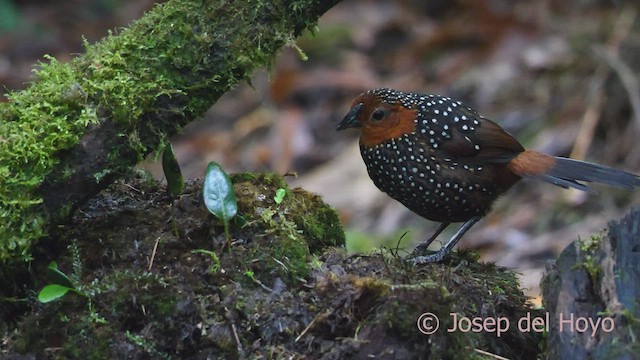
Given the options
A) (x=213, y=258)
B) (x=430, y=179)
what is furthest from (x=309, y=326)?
(x=430, y=179)

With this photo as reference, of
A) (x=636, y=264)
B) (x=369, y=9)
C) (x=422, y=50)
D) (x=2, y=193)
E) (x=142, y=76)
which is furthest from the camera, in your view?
(x=369, y=9)

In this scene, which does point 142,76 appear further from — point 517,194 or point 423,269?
point 517,194

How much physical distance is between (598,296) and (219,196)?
1.48 meters

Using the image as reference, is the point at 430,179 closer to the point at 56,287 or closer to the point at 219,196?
the point at 219,196

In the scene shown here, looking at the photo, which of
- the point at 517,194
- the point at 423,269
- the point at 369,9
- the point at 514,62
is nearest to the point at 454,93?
the point at 514,62

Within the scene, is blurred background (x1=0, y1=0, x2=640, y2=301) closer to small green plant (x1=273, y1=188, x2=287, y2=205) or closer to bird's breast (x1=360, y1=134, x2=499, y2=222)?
bird's breast (x1=360, y1=134, x2=499, y2=222)

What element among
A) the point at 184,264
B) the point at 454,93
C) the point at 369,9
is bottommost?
the point at 184,264

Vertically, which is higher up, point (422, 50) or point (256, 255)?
point (422, 50)

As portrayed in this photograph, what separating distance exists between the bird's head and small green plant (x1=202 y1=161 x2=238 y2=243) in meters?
0.98

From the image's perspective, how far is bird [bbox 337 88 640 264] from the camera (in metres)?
4.11

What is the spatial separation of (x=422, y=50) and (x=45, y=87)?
6556 millimetres

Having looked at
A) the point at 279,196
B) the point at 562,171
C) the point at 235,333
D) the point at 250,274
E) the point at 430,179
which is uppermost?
the point at 562,171

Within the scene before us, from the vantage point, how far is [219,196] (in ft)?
11.5

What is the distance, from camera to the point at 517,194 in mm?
7508
